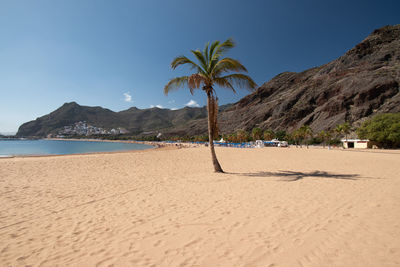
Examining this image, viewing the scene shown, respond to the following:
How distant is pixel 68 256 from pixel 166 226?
1.70 meters

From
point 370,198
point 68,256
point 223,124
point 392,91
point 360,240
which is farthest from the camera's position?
point 223,124

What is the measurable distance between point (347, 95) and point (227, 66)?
309 ft

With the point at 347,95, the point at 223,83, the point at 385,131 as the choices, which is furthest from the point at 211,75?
the point at 347,95

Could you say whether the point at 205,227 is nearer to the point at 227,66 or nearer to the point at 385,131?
the point at 227,66

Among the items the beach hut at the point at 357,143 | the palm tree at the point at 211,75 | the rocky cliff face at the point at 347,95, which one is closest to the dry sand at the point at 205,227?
the palm tree at the point at 211,75

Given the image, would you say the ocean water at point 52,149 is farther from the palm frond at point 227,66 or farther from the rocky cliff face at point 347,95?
the rocky cliff face at point 347,95

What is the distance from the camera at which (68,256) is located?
9.61ft

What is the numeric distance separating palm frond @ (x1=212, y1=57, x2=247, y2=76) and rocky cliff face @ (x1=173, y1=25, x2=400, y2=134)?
78.5 m

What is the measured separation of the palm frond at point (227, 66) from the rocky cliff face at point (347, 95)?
78.5m

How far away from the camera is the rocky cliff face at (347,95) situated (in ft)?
233

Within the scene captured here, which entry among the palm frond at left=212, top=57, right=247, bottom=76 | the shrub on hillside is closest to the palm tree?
the palm frond at left=212, top=57, right=247, bottom=76

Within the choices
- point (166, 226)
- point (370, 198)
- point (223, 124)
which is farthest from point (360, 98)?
point (166, 226)

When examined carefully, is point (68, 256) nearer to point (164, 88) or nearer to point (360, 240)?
point (360, 240)

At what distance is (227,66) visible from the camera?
975 cm
